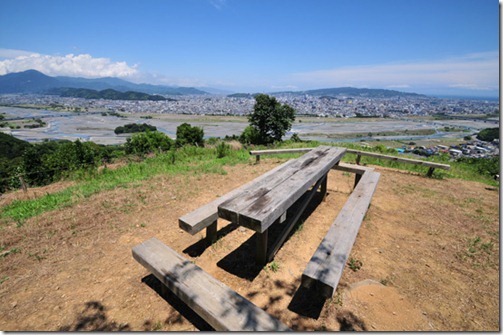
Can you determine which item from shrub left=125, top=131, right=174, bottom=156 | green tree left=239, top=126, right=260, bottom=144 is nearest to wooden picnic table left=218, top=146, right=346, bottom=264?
green tree left=239, top=126, right=260, bottom=144

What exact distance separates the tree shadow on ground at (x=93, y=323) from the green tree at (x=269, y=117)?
24.6 meters

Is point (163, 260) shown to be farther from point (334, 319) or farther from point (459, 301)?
point (459, 301)

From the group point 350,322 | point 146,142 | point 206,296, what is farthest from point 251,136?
point 206,296

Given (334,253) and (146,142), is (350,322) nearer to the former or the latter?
(334,253)

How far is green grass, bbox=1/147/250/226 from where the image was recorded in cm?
495

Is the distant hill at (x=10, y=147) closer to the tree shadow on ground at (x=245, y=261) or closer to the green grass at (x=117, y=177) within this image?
the green grass at (x=117, y=177)

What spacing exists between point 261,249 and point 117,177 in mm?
6100

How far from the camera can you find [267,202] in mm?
2648

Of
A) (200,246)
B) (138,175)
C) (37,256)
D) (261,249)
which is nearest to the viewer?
(261,249)

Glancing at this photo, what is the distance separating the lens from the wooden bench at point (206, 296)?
5.71 ft

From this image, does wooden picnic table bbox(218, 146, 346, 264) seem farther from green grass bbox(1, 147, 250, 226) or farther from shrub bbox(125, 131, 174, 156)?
shrub bbox(125, 131, 174, 156)

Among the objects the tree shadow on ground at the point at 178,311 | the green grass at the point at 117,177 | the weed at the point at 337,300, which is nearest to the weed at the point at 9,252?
the green grass at the point at 117,177

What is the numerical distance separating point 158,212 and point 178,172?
2.65 meters

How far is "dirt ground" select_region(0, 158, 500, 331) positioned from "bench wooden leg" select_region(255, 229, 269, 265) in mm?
113
